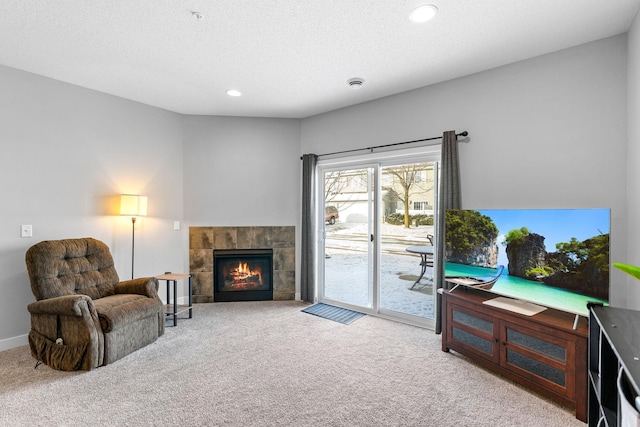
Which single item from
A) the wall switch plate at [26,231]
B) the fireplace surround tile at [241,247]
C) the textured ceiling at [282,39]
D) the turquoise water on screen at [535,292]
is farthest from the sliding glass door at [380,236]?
the wall switch plate at [26,231]

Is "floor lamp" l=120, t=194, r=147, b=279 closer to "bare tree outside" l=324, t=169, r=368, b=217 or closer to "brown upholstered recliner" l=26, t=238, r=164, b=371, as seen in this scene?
"brown upholstered recliner" l=26, t=238, r=164, b=371

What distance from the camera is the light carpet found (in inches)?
78.4

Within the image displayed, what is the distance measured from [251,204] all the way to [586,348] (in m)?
3.86

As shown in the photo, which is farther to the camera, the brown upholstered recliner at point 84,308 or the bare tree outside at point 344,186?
the bare tree outside at point 344,186

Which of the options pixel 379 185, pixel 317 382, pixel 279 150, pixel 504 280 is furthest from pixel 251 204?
pixel 504 280

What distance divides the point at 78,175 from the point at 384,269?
367 cm

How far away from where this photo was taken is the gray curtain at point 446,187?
10.4 ft

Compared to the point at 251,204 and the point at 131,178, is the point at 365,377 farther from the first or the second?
the point at 131,178

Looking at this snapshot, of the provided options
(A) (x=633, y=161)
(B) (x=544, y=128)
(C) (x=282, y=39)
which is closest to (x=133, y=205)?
(C) (x=282, y=39)

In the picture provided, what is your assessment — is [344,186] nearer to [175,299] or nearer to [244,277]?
[244,277]

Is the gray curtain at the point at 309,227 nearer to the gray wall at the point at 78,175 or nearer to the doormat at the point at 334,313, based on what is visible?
the doormat at the point at 334,313

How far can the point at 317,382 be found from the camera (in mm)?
2395

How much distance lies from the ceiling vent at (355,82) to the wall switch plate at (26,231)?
3523 millimetres

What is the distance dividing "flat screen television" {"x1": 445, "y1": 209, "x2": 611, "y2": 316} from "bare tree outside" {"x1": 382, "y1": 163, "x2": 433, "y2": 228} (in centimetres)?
74
